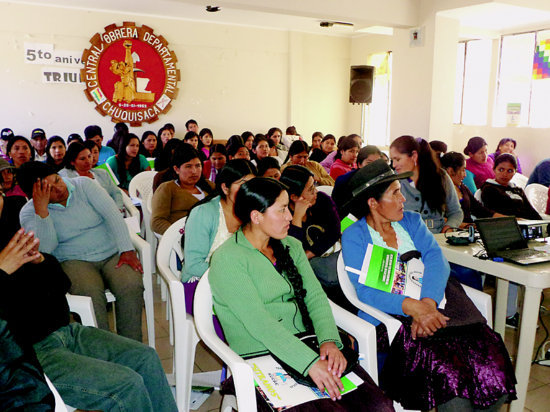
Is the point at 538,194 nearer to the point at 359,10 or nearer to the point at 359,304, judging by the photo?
the point at 359,304

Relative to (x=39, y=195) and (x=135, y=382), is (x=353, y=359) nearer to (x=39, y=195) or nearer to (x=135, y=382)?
(x=135, y=382)

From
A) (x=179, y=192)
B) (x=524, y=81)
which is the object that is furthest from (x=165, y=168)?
(x=524, y=81)

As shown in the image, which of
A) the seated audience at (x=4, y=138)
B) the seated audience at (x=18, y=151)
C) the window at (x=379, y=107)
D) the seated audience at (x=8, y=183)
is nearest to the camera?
the seated audience at (x=8, y=183)

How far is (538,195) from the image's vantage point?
A: 4023mm

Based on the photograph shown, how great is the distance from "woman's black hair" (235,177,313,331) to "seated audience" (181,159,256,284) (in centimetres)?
43

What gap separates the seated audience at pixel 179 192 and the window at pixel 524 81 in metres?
5.93

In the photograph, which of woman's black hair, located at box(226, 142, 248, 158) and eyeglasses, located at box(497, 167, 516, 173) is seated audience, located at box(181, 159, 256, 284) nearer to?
eyeglasses, located at box(497, 167, 516, 173)

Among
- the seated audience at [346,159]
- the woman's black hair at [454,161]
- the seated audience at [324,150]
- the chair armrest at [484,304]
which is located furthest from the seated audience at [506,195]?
the seated audience at [324,150]

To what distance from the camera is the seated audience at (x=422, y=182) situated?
2941 mm

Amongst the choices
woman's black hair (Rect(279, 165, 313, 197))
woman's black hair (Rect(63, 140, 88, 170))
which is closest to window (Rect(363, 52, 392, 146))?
woman's black hair (Rect(63, 140, 88, 170))

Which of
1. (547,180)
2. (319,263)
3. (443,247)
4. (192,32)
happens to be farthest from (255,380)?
(192,32)

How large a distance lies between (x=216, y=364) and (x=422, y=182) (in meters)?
1.69

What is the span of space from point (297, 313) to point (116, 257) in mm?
1312

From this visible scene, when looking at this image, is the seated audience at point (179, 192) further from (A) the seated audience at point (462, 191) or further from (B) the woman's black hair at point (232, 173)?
(A) the seated audience at point (462, 191)
